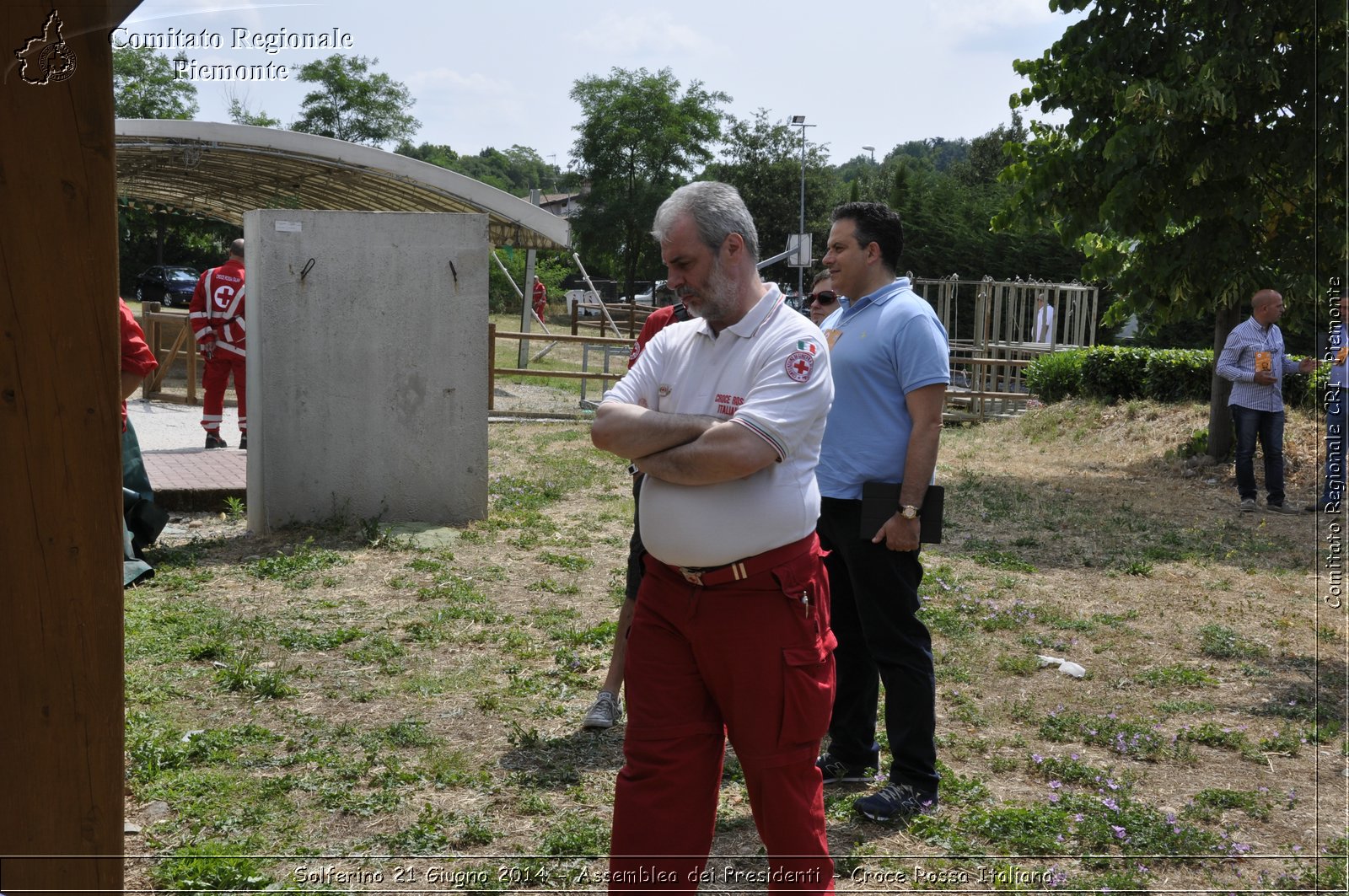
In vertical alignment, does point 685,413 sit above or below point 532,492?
A: above

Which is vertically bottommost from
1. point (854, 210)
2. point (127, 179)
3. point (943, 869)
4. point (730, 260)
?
point (943, 869)

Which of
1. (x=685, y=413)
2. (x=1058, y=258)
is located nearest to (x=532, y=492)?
(x=685, y=413)

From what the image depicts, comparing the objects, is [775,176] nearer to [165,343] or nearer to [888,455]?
[165,343]

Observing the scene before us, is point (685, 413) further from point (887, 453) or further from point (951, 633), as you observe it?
point (951, 633)

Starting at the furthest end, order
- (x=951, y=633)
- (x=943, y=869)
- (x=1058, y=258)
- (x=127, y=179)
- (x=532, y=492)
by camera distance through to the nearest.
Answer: (x=1058, y=258), (x=127, y=179), (x=532, y=492), (x=951, y=633), (x=943, y=869)

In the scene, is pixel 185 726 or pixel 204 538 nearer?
pixel 185 726

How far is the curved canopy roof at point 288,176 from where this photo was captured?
12156 mm

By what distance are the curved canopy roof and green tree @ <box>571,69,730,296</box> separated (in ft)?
113

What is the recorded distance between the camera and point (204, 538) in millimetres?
8258

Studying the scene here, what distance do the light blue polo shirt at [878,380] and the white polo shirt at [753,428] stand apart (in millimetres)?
1054

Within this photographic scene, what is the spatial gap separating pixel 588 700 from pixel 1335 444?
9188 mm

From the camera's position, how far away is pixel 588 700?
17.1ft

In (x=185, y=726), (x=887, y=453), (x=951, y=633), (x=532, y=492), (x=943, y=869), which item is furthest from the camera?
(x=532, y=492)

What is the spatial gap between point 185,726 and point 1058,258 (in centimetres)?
3809
